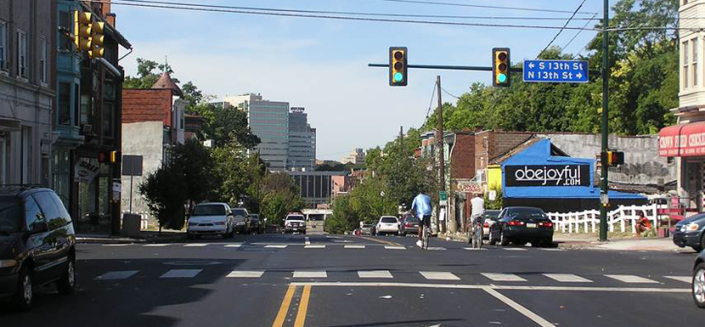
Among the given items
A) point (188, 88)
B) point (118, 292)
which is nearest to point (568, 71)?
point (118, 292)

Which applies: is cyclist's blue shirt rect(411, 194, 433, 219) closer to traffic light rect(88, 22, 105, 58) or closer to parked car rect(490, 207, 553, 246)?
parked car rect(490, 207, 553, 246)

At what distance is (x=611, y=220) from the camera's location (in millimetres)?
38875

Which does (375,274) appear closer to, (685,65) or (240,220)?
(685,65)

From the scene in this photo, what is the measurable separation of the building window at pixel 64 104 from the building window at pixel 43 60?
3.82 metres

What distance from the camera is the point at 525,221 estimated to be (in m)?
31.6

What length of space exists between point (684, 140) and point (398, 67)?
13765 mm

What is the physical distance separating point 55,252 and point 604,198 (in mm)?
22205

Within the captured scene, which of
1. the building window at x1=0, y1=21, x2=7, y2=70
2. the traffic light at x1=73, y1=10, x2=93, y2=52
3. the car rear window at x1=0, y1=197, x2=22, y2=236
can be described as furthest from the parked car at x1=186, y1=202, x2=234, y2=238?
the car rear window at x1=0, y1=197, x2=22, y2=236

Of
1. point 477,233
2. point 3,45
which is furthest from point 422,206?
point 3,45

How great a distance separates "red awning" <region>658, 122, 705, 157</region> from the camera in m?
32.7

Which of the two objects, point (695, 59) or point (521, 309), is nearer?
point (521, 309)

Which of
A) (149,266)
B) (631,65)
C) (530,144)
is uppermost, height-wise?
(631,65)

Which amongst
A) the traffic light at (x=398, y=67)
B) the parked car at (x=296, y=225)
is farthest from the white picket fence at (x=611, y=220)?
the parked car at (x=296, y=225)

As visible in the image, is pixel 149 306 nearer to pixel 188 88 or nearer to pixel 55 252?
pixel 55 252
